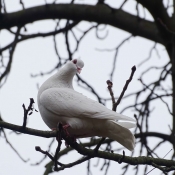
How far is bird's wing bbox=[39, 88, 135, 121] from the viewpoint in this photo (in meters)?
3.12

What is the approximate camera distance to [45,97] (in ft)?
10.7

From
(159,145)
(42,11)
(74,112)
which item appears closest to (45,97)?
(74,112)

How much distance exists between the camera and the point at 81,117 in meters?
3.17

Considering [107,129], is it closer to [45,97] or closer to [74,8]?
[45,97]

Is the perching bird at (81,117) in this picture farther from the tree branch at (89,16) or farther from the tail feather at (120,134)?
the tree branch at (89,16)

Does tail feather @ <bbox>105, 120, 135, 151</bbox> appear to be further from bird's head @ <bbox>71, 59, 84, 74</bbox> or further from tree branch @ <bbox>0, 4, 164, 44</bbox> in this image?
tree branch @ <bbox>0, 4, 164, 44</bbox>

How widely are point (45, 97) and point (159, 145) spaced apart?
2299 millimetres

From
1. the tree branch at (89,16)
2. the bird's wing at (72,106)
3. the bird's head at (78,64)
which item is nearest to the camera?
the bird's wing at (72,106)

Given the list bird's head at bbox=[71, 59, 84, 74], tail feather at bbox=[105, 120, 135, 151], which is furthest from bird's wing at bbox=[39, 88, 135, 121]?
bird's head at bbox=[71, 59, 84, 74]

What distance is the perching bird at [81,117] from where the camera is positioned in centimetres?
313

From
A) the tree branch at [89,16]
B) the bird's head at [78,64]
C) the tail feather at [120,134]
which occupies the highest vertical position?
the tree branch at [89,16]

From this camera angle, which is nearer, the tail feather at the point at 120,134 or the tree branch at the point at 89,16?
the tail feather at the point at 120,134

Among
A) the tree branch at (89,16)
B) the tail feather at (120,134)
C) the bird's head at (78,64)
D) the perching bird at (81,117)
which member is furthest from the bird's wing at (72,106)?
the tree branch at (89,16)

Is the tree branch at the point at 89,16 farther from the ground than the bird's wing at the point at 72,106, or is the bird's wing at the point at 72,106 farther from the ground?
the tree branch at the point at 89,16
